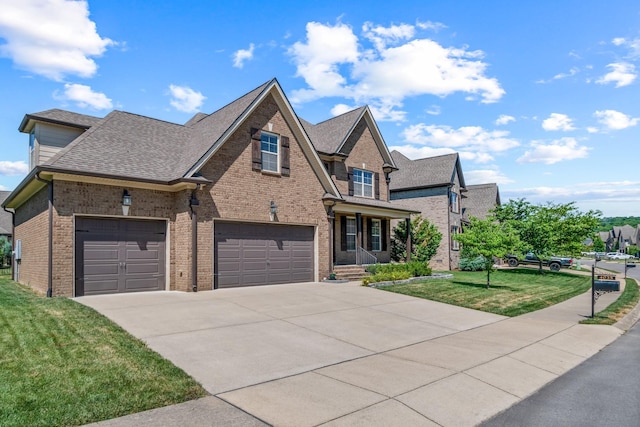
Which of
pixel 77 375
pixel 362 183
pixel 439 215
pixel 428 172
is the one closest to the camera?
pixel 77 375

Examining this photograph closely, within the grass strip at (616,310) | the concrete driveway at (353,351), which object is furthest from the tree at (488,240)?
the grass strip at (616,310)

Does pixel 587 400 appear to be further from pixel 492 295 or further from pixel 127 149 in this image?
pixel 127 149

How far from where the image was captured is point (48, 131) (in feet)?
55.4

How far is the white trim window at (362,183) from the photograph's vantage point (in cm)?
2353

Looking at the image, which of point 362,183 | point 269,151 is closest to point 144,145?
point 269,151

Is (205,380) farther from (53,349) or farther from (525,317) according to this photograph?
(525,317)

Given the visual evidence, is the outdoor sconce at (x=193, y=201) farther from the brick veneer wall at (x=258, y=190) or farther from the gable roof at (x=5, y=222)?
the gable roof at (x=5, y=222)

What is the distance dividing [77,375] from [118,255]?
8379 mm

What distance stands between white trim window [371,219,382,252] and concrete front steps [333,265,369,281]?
4.25m

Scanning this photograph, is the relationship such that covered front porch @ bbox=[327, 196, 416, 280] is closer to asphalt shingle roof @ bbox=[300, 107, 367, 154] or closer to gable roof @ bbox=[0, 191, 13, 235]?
asphalt shingle roof @ bbox=[300, 107, 367, 154]

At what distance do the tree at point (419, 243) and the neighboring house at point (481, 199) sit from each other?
56.2 ft

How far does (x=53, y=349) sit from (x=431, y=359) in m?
6.43

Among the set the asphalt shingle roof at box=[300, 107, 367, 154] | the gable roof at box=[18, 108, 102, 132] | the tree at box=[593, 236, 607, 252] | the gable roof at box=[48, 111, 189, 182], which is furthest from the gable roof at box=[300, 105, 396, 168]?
the tree at box=[593, 236, 607, 252]

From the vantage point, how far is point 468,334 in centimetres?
964
